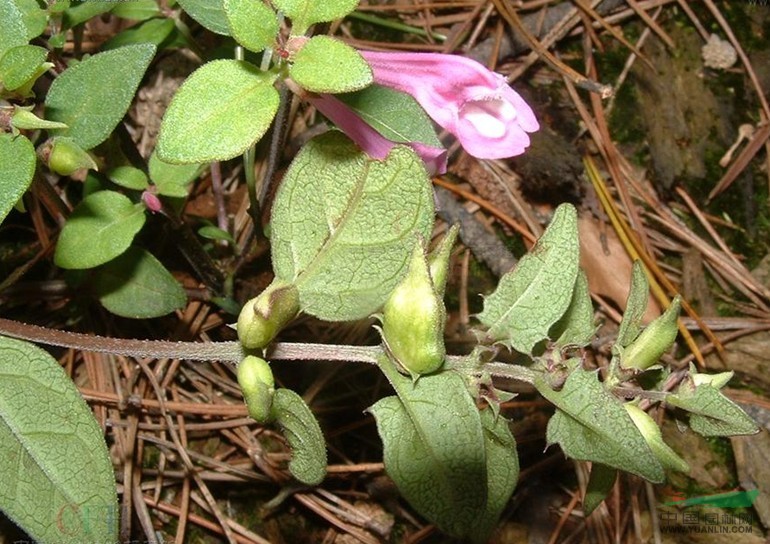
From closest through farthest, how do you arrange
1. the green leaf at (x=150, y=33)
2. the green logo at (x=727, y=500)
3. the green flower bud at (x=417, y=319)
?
1. the green flower bud at (x=417, y=319)
2. the green leaf at (x=150, y=33)
3. the green logo at (x=727, y=500)

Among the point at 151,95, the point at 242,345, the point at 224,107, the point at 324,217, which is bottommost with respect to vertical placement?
the point at 151,95

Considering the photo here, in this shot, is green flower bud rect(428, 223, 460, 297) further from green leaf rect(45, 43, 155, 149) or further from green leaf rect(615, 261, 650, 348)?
green leaf rect(45, 43, 155, 149)

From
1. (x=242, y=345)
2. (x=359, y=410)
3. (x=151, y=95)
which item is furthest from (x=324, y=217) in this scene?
(x=151, y=95)

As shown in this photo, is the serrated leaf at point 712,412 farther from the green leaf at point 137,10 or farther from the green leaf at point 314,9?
the green leaf at point 137,10

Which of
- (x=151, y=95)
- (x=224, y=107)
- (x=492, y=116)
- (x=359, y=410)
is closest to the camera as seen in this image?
(x=224, y=107)

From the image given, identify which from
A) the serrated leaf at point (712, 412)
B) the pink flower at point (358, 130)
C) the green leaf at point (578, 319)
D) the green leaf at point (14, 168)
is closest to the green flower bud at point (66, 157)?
the green leaf at point (14, 168)

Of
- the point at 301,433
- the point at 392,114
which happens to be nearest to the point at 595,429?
the point at 301,433

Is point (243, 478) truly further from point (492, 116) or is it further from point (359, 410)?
point (492, 116)
